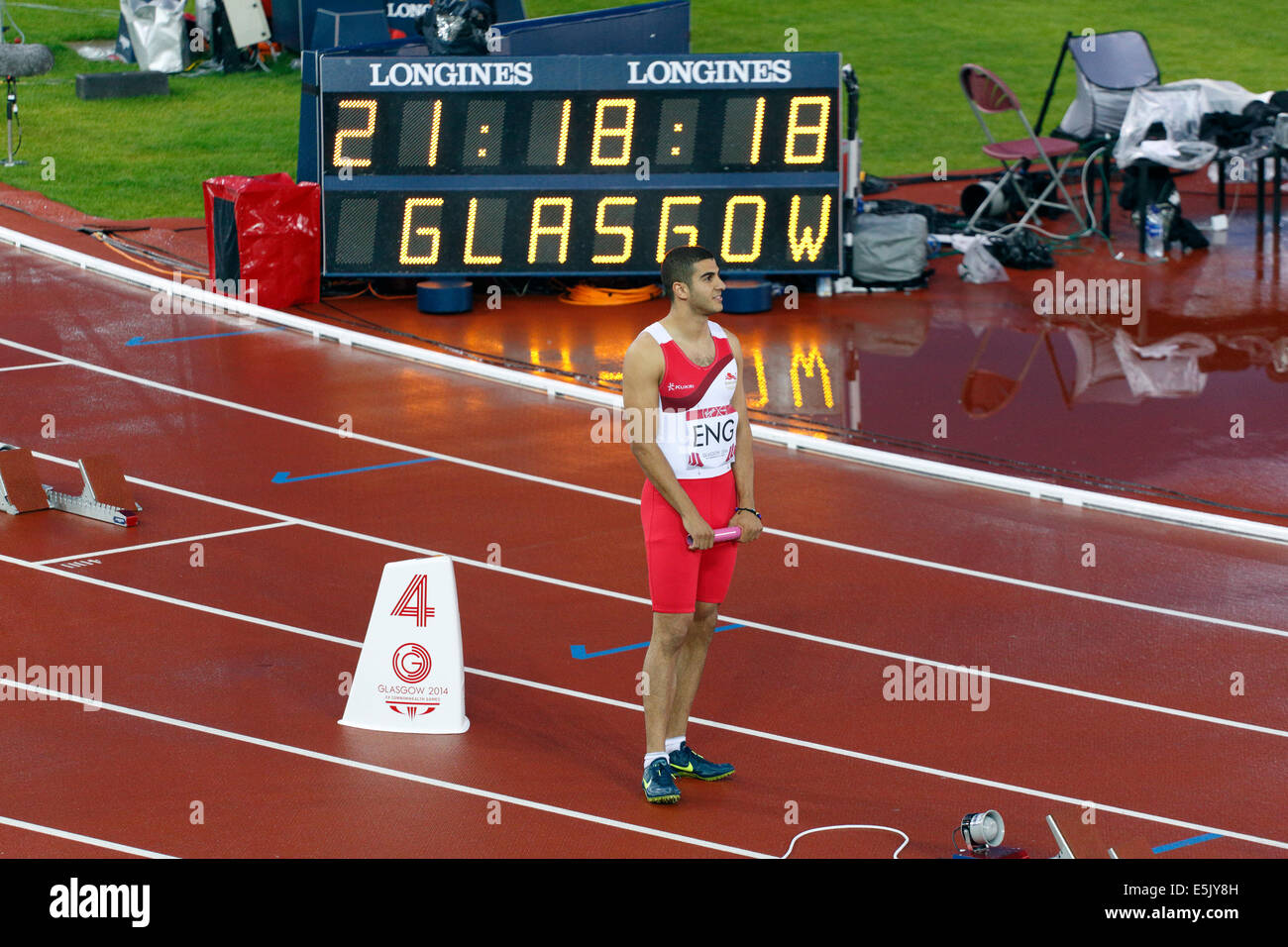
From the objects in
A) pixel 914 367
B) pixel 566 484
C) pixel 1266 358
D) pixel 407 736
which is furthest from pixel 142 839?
pixel 1266 358

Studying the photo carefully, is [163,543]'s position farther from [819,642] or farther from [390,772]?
[819,642]

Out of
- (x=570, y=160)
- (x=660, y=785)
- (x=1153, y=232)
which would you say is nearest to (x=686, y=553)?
(x=660, y=785)

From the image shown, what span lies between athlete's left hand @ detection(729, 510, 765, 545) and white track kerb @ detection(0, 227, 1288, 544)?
4.36 meters

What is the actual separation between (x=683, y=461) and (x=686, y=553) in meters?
0.36

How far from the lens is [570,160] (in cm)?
1526

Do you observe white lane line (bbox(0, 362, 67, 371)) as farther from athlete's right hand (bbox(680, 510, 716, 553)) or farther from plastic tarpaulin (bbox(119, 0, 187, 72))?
plastic tarpaulin (bbox(119, 0, 187, 72))

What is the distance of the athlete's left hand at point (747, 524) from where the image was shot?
6.87 meters

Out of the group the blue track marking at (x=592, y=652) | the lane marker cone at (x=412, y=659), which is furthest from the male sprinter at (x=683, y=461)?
the blue track marking at (x=592, y=652)

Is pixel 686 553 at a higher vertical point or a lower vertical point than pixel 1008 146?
lower

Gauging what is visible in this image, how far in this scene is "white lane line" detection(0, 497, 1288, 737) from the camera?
7848mm

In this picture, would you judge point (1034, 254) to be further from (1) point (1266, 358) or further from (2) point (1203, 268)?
(1) point (1266, 358)

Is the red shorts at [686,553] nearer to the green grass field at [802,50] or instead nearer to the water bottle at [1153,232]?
the water bottle at [1153,232]

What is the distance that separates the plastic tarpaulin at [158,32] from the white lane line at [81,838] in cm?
2108

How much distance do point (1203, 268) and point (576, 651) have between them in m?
10.7
